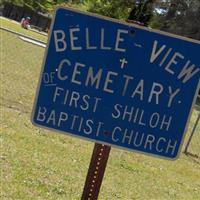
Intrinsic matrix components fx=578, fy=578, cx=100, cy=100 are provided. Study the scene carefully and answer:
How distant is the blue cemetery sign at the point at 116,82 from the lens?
10.2 feet

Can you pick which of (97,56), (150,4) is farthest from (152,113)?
(150,4)

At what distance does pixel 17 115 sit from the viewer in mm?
10672

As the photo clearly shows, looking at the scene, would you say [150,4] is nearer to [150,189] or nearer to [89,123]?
[150,189]

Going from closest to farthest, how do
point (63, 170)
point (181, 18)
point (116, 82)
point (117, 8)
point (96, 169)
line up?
point (116, 82) < point (96, 169) < point (63, 170) < point (181, 18) < point (117, 8)

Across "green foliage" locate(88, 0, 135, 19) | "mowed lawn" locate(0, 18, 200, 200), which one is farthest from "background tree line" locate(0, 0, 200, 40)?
"mowed lawn" locate(0, 18, 200, 200)

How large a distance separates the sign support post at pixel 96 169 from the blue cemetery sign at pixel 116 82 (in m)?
0.08

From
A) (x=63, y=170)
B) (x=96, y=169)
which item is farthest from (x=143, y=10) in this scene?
(x=96, y=169)

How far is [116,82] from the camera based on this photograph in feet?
10.3

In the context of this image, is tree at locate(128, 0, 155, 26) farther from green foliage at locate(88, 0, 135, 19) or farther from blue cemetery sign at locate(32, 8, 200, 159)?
blue cemetery sign at locate(32, 8, 200, 159)

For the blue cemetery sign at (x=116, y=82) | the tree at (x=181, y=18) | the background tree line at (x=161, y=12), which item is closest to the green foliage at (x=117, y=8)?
the background tree line at (x=161, y=12)

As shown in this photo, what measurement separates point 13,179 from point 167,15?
46.5 metres

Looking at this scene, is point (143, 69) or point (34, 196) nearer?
point (143, 69)

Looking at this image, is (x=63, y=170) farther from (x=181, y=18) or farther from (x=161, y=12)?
(x=161, y=12)

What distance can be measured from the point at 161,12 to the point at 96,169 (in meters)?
54.3
